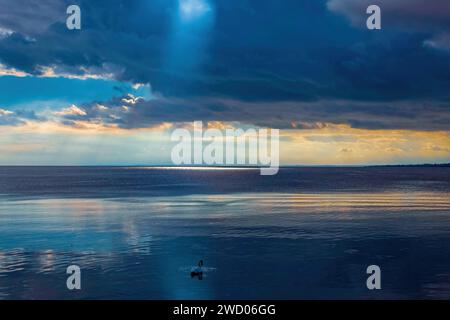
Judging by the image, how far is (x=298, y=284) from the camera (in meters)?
27.4

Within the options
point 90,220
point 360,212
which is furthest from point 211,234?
point 360,212

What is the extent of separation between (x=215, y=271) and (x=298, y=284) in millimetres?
5748

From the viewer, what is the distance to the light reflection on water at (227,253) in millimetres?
26594

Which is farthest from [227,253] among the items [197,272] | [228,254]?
[197,272]

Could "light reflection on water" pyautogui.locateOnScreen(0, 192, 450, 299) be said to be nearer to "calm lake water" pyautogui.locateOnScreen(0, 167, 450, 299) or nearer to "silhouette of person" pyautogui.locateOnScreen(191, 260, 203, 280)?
"calm lake water" pyautogui.locateOnScreen(0, 167, 450, 299)

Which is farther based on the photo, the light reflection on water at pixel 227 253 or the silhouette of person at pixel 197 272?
the silhouette of person at pixel 197 272

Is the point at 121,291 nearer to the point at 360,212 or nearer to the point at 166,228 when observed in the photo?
the point at 166,228

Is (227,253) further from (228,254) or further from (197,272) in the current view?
(197,272)

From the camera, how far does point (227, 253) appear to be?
3609 centimetres

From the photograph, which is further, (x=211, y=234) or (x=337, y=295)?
(x=211, y=234)

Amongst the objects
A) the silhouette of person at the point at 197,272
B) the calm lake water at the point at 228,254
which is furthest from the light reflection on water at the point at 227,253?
the silhouette of person at the point at 197,272

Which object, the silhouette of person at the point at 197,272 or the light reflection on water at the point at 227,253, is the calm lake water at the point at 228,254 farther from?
the silhouette of person at the point at 197,272

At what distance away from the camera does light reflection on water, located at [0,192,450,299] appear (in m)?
26.6
